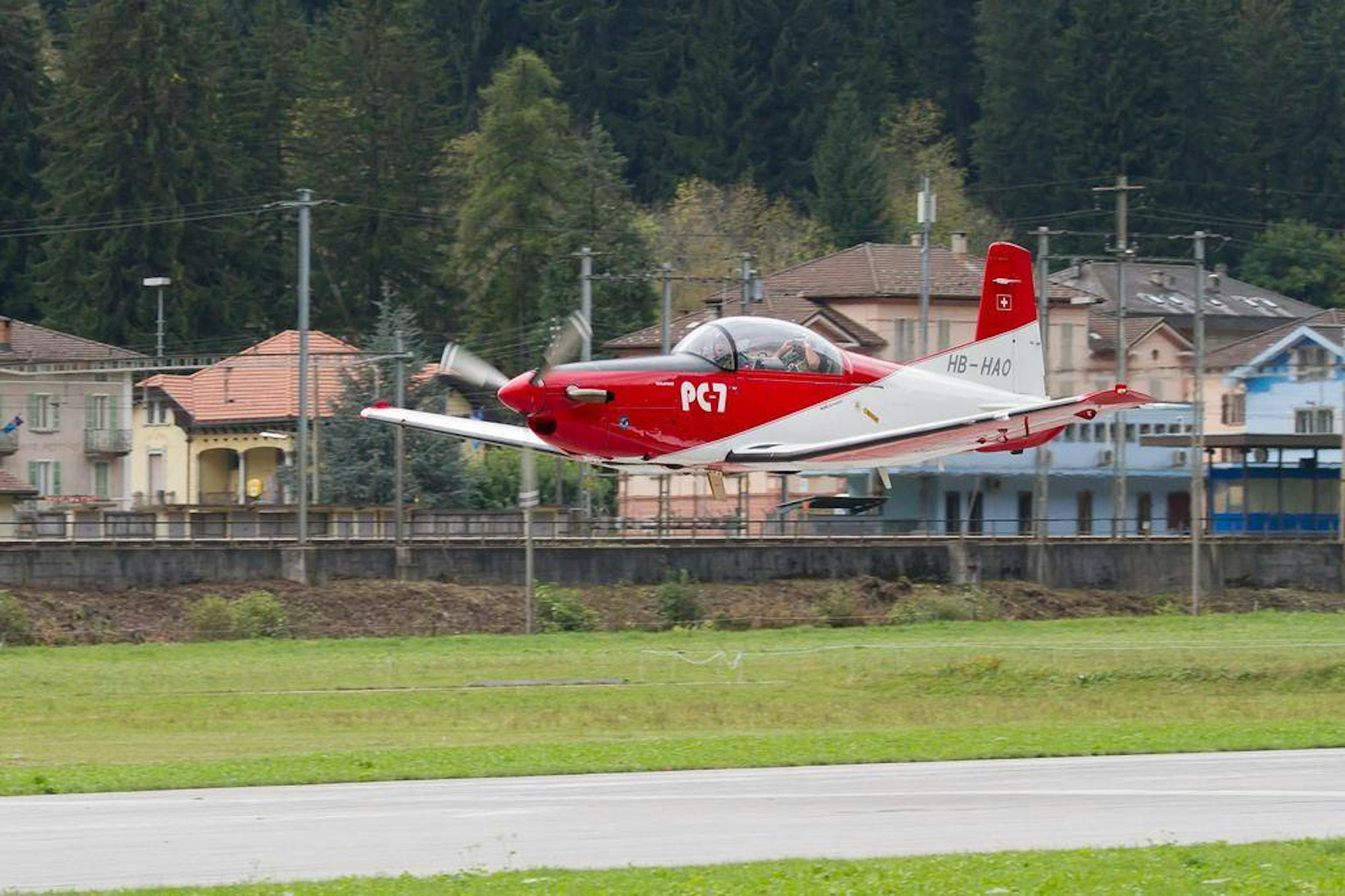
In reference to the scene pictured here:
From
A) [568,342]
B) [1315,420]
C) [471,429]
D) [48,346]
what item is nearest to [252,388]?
[48,346]

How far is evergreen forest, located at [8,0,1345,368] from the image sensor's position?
343 feet

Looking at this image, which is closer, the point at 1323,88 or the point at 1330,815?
the point at 1330,815

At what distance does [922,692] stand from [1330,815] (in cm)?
1933

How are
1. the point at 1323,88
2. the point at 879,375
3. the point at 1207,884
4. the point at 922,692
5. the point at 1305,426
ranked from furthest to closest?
the point at 1323,88
the point at 1305,426
the point at 922,692
the point at 879,375
the point at 1207,884

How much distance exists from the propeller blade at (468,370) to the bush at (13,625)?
1196 inches

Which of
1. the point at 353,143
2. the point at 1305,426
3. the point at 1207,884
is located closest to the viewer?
the point at 1207,884

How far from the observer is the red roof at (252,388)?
93.5m

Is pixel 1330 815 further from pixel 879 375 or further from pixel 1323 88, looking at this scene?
pixel 1323 88

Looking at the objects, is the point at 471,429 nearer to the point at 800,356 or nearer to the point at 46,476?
the point at 800,356

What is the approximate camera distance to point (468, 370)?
28.8 m

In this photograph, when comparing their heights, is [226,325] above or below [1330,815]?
above

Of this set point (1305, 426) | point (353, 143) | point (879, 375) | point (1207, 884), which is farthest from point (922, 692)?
point (353, 143)

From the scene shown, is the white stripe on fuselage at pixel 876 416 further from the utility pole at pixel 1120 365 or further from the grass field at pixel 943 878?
the utility pole at pixel 1120 365

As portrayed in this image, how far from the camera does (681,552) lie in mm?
68875
